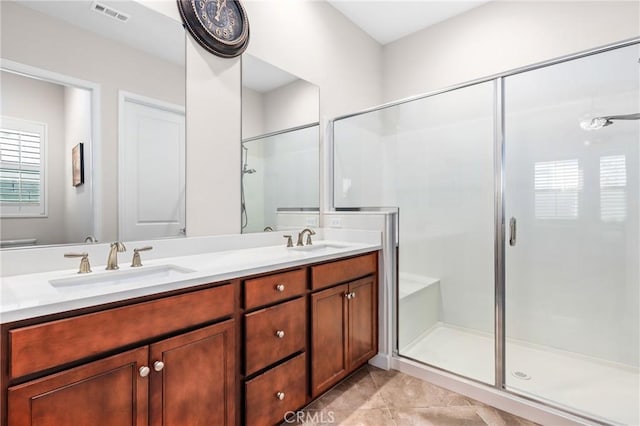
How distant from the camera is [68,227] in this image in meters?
1.30

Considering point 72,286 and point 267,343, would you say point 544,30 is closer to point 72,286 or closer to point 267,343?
point 267,343

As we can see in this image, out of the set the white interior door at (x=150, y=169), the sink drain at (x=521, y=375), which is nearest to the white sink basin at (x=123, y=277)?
the white interior door at (x=150, y=169)

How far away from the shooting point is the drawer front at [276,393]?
1.30m

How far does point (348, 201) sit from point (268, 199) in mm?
690

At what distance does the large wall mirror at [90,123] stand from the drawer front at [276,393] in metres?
0.84

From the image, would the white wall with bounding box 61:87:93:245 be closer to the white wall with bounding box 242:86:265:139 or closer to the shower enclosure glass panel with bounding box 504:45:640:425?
the white wall with bounding box 242:86:265:139

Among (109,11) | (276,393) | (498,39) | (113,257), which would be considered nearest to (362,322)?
(276,393)

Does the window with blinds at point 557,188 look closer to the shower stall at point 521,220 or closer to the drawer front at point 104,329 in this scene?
the shower stall at point 521,220

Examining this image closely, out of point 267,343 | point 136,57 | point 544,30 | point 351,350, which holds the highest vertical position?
point 544,30

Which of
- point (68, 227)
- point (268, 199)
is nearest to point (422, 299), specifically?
point (268, 199)

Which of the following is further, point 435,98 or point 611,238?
point 435,98

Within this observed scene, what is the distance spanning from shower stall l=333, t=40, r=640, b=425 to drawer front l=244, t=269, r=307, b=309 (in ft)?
3.27

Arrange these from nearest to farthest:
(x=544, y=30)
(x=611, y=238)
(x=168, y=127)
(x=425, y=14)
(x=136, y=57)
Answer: (x=136, y=57)
(x=168, y=127)
(x=611, y=238)
(x=544, y=30)
(x=425, y=14)

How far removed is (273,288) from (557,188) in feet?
6.71
